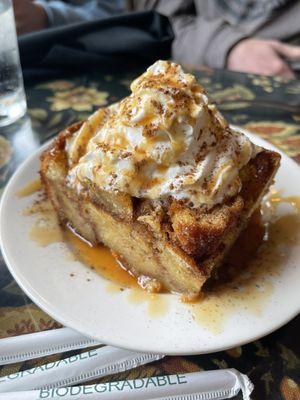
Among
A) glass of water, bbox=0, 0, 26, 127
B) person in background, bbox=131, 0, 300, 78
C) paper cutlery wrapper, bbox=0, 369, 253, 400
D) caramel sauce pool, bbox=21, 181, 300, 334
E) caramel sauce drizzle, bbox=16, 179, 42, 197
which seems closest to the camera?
paper cutlery wrapper, bbox=0, 369, 253, 400

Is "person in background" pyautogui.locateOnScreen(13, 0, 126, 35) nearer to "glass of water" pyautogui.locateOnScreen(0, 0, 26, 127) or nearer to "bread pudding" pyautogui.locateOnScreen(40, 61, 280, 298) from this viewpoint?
"glass of water" pyautogui.locateOnScreen(0, 0, 26, 127)

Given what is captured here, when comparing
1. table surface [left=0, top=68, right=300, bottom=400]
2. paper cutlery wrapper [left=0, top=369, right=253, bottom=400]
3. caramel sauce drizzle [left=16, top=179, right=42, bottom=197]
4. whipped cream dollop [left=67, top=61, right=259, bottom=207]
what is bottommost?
table surface [left=0, top=68, right=300, bottom=400]

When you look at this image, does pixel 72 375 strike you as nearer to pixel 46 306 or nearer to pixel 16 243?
pixel 46 306

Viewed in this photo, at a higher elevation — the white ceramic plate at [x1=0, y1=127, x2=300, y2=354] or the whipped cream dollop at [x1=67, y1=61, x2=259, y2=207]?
the whipped cream dollop at [x1=67, y1=61, x2=259, y2=207]

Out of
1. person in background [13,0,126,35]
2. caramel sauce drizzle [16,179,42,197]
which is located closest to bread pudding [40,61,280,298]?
caramel sauce drizzle [16,179,42,197]

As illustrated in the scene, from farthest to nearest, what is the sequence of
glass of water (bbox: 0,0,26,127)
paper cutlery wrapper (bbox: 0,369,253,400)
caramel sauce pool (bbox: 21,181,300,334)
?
glass of water (bbox: 0,0,26,127), caramel sauce pool (bbox: 21,181,300,334), paper cutlery wrapper (bbox: 0,369,253,400)

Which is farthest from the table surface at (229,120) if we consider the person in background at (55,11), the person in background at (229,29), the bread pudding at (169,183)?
the person in background at (55,11)

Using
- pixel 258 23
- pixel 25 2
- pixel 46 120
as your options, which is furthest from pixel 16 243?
pixel 258 23
